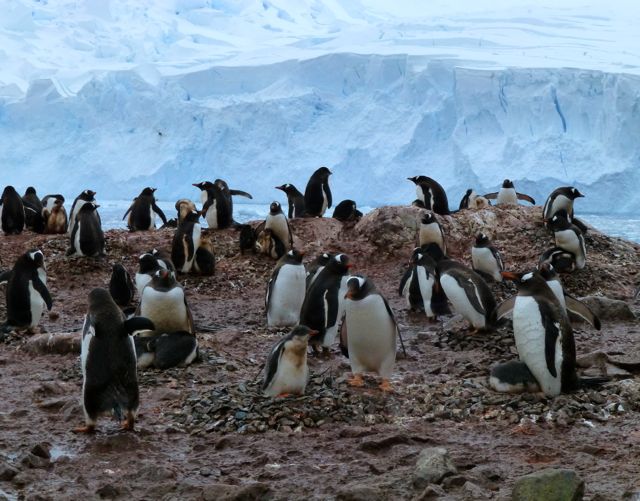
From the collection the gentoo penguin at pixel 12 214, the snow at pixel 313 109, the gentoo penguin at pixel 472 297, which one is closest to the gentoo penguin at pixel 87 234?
the gentoo penguin at pixel 12 214

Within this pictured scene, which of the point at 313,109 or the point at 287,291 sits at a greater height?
the point at 313,109

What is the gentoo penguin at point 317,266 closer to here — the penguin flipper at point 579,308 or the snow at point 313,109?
the penguin flipper at point 579,308

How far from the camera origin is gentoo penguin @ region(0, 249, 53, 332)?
708cm

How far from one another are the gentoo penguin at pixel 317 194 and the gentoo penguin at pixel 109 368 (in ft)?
25.1

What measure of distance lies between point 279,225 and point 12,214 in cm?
367

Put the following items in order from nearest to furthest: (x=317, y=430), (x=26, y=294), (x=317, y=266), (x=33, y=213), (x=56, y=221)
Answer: (x=317, y=430) < (x=26, y=294) < (x=317, y=266) < (x=56, y=221) < (x=33, y=213)

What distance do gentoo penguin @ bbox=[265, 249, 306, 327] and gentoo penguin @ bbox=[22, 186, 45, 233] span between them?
558 centimetres

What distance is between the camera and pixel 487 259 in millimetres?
8867

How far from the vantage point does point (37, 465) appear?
3.94 meters

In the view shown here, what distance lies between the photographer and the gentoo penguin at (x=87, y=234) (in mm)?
9641

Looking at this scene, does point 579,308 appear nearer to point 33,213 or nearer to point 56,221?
point 56,221

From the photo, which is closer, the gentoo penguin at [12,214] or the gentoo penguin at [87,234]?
the gentoo penguin at [87,234]

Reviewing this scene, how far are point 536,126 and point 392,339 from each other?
55.6 feet

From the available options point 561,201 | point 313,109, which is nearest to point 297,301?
point 561,201
